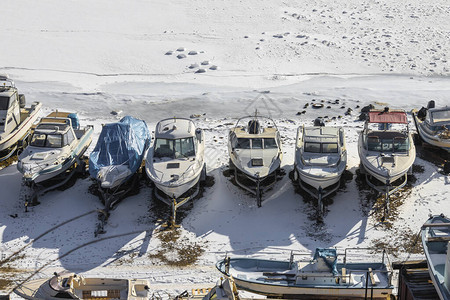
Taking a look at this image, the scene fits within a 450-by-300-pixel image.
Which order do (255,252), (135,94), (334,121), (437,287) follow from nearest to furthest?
(437,287) < (255,252) < (334,121) < (135,94)

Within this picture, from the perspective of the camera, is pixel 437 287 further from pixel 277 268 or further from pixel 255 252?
pixel 255 252

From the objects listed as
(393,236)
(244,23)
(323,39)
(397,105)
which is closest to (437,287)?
(393,236)

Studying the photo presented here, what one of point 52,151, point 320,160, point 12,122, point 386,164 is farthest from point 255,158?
point 12,122

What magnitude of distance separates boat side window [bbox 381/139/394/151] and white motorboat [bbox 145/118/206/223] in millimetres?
6259

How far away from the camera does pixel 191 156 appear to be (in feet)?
80.1

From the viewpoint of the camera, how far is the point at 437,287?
16219 mm

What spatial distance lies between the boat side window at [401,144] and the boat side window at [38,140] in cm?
1237

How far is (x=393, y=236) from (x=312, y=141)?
4.43 metres

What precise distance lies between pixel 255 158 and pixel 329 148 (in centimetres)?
259

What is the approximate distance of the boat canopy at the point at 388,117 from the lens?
25.3 metres

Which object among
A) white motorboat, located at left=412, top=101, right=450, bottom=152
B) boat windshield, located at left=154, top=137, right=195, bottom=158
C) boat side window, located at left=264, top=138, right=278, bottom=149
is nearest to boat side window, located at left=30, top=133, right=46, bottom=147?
boat windshield, located at left=154, top=137, right=195, bottom=158

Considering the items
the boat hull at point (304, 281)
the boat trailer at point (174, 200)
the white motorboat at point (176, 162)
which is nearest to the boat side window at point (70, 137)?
the white motorboat at point (176, 162)

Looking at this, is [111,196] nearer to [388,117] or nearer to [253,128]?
[253,128]

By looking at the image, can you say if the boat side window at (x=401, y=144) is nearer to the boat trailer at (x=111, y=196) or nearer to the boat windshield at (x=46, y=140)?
the boat trailer at (x=111, y=196)
